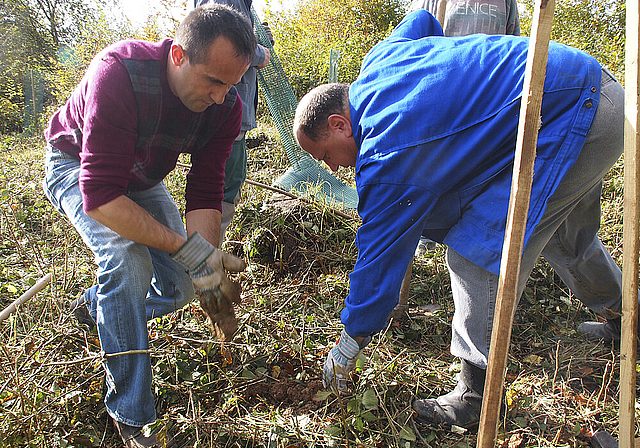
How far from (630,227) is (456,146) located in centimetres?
59

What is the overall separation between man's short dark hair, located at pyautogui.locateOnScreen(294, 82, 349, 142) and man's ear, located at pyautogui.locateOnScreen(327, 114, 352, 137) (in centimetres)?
2

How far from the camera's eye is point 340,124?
65.9 inches

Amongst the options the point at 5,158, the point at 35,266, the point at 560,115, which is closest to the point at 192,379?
the point at 35,266

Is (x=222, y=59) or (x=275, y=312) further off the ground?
(x=222, y=59)

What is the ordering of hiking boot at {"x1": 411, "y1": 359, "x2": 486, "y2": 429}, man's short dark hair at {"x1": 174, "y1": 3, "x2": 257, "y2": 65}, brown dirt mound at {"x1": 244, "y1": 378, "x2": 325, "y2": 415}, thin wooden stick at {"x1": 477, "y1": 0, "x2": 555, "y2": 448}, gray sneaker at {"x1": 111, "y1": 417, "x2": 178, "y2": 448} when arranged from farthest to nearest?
brown dirt mound at {"x1": 244, "y1": 378, "x2": 325, "y2": 415} < hiking boot at {"x1": 411, "y1": 359, "x2": 486, "y2": 429} < gray sneaker at {"x1": 111, "y1": 417, "x2": 178, "y2": 448} < man's short dark hair at {"x1": 174, "y1": 3, "x2": 257, "y2": 65} < thin wooden stick at {"x1": 477, "y1": 0, "x2": 555, "y2": 448}

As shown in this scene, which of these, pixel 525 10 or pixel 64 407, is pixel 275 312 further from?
pixel 525 10

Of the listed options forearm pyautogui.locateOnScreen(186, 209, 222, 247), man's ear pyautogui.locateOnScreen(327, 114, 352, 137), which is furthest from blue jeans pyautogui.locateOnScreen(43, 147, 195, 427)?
man's ear pyautogui.locateOnScreen(327, 114, 352, 137)

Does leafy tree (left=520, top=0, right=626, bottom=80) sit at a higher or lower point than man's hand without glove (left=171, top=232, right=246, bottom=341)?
higher

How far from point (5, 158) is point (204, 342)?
5.86 meters

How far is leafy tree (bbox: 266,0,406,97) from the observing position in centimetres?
773

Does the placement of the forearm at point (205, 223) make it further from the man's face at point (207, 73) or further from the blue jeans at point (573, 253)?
the blue jeans at point (573, 253)

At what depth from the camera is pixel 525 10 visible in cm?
1226

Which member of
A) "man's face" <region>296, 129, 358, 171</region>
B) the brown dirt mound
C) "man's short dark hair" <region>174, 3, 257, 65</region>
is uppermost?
"man's short dark hair" <region>174, 3, 257, 65</region>

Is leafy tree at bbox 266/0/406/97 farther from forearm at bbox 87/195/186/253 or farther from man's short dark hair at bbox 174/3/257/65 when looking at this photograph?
Result: forearm at bbox 87/195/186/253
